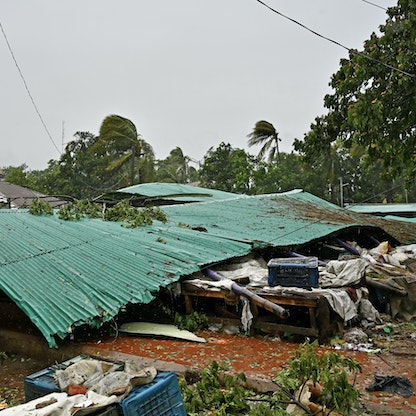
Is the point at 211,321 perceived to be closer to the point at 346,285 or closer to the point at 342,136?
the point at 346,285

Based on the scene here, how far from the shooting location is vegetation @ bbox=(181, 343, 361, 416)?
10.3 ft

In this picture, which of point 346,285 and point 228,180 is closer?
point 346,285

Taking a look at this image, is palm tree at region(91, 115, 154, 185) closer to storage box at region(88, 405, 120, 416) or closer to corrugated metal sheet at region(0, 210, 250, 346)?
corrugated metal sheet at region(0, 210, 250, 346)

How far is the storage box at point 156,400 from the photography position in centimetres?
264

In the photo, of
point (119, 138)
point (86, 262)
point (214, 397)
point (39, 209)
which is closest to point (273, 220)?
point (39, 209)

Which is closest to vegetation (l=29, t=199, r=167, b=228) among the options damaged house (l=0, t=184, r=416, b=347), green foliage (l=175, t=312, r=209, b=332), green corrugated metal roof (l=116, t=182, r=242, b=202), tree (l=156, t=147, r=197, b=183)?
damaged house (l=0, t=184, r=416, b=347)

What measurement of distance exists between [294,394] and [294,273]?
2.99 metres

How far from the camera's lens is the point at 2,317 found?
6.18 metres

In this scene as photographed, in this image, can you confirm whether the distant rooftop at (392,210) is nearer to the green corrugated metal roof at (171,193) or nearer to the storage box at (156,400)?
the green corrugated metal roof at (171,193)

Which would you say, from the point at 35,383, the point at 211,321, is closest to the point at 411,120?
the point at 211,321

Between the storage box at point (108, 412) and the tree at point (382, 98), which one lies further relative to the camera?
the tree at point (382, 98)

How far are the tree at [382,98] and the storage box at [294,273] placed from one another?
2411 mm

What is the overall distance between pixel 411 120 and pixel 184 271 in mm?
4958

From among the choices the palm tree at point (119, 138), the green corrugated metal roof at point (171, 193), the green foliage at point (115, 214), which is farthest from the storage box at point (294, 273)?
the palm tree at point (119, 138)
